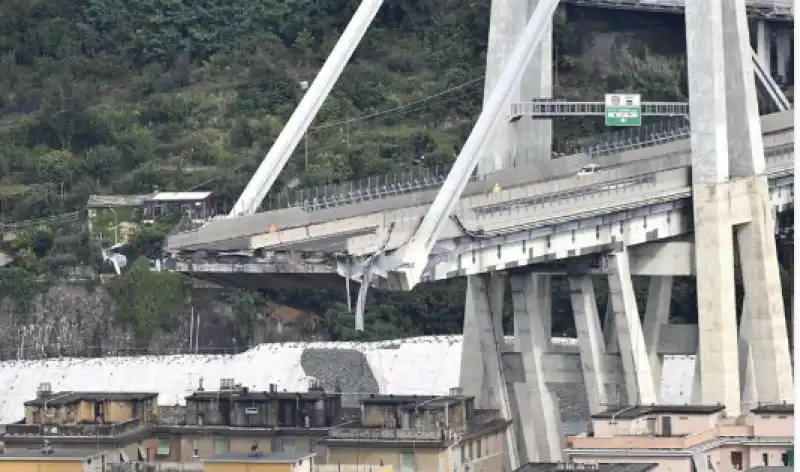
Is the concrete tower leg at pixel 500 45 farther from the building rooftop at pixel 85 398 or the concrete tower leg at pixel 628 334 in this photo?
the building rooftop at pixel 85 398

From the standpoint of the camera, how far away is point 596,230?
105812 mm

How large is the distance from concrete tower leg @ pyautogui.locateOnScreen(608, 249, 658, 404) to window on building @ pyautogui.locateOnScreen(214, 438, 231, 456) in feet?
35.6

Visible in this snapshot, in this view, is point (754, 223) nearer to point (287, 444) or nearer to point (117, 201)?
point (287, 444)

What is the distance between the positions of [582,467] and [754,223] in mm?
17682

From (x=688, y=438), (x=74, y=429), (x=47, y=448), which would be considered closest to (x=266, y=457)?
(x=47, y=448)

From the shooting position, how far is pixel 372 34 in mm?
151500

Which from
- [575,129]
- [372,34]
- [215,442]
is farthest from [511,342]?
[372,34]

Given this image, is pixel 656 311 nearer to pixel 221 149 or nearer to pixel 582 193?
pixel 582 193

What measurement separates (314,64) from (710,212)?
45176 mm

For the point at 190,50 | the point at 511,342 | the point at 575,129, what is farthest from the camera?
the point at 190,50

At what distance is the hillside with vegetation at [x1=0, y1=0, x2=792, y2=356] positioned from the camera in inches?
5413

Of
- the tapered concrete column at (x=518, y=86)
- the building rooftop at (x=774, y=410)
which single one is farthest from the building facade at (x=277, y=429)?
the tapered concrete column at (x=518, y=86)

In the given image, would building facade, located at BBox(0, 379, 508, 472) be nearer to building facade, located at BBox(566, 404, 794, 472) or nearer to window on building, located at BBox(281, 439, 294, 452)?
window on building, located at BBox(281, 439, 294, 452)

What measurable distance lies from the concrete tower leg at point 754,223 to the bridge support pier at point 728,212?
26 millimetres
